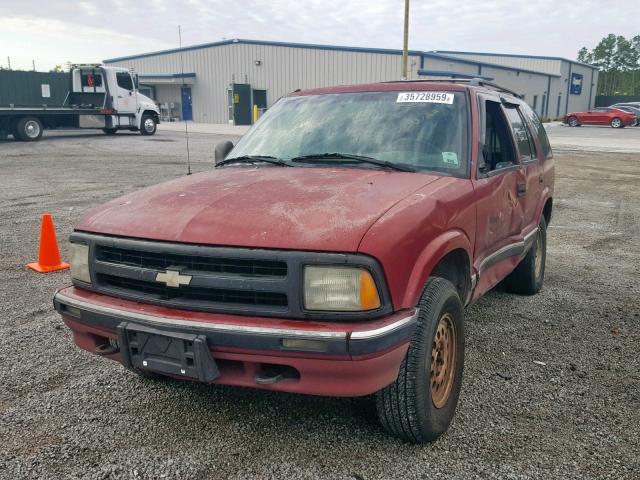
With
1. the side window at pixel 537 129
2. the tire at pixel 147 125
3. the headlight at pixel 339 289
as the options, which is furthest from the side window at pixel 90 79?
the headlight at pixel 339 289

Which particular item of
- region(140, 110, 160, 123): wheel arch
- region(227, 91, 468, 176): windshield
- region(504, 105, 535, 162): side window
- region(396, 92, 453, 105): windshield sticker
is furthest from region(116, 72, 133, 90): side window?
region(396, 92, 453, 105): windshield sticker

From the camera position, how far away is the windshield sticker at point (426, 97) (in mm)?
3740

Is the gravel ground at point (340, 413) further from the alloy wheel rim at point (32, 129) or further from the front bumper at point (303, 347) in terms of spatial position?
the alloy wheel rim at point (32, 129)

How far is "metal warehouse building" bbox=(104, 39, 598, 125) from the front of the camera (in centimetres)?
3709

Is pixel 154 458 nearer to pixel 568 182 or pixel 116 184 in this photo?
pixel 116 184

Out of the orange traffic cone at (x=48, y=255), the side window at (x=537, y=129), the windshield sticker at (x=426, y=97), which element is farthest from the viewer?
the orange traffic cone at (x=48, y=255)

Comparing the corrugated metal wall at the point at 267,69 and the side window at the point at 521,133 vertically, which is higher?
the corrugated metal wall at the point at 267,69

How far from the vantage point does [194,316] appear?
2543mm

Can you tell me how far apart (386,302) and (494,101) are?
7.92ft

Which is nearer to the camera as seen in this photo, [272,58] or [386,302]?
[386,302]

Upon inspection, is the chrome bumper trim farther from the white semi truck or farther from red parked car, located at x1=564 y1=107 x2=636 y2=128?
red parked car, located at x1=564 y1=107 x2=636 y2=128

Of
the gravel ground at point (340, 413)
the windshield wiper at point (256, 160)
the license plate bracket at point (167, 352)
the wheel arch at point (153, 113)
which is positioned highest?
the windshield wiper at point (256, 160)

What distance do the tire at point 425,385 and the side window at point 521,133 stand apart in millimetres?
2107

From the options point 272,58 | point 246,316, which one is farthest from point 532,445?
point 272,58
